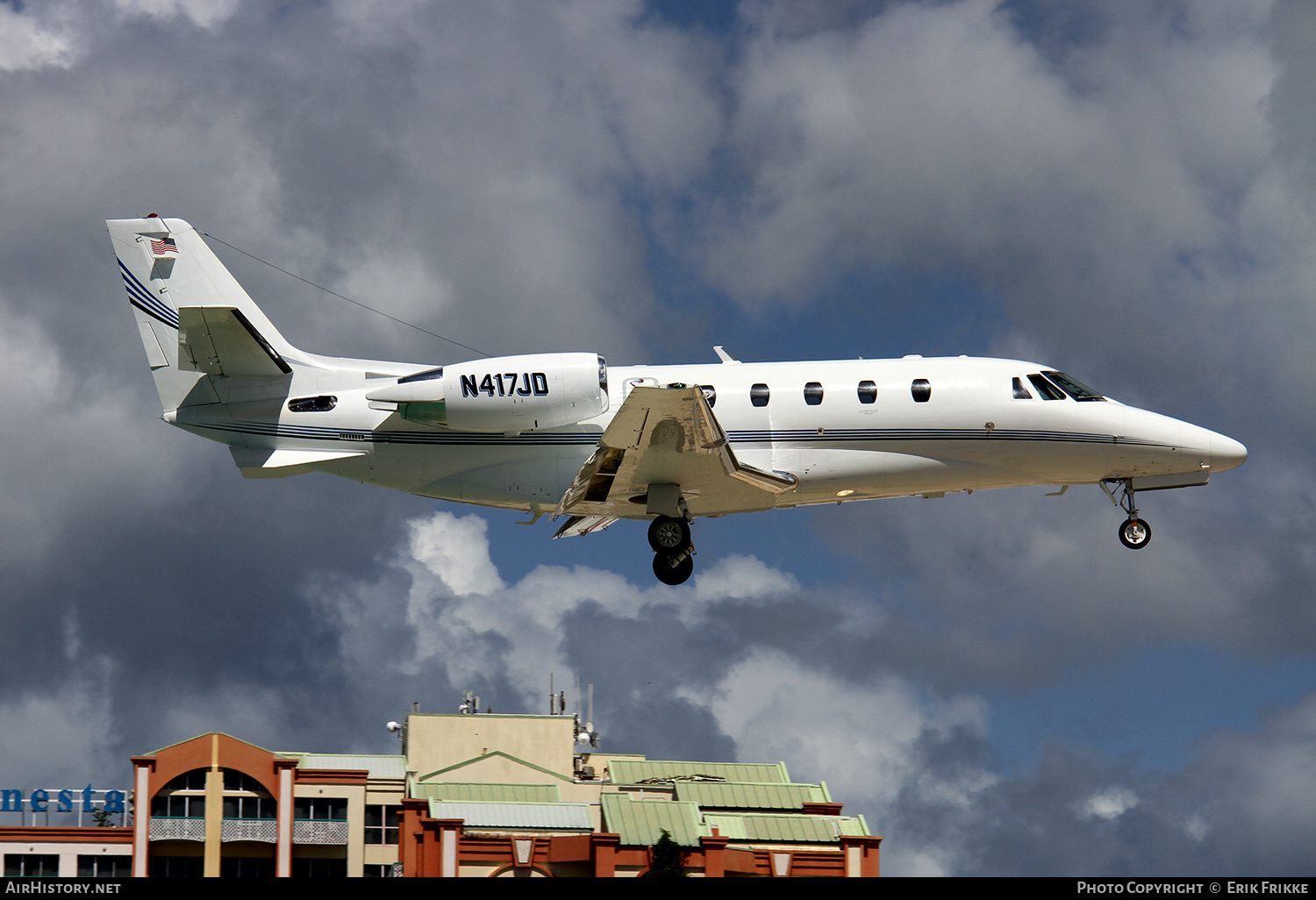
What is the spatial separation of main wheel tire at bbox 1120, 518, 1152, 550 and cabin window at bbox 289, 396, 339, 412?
14.0 metres

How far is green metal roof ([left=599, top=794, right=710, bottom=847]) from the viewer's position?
3944 centimetres

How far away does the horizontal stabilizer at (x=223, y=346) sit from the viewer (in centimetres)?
2513

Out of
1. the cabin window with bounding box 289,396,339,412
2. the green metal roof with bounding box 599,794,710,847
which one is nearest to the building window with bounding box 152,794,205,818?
the green metal roof with bounding box 599,794,710,847

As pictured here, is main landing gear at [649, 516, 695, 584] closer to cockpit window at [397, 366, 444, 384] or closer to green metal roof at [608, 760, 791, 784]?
cockpit window at [397, 366, 444, 384]

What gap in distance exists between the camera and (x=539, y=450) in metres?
25.5

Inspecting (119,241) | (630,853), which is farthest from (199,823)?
(119,241)

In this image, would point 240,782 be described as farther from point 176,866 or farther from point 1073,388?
point 1073,388

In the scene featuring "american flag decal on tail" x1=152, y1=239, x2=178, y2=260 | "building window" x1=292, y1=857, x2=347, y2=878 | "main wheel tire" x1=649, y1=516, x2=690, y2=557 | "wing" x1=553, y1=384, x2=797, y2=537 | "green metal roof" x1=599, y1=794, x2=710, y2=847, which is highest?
"american flag decal on tail" x1=152, y1=239, x2=178, y2=260

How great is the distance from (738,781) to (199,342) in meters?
28.9

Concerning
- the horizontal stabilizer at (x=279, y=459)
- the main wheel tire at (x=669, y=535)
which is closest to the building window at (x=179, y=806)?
the horizontal stabilizer at (x=279, y=459)

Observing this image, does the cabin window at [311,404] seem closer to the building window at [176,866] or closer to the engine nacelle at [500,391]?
the engine nacelle at [500,391]

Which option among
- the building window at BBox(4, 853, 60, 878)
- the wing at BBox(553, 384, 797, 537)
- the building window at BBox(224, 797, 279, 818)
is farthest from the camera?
the building window at BBox(224, 797, 279, 818)

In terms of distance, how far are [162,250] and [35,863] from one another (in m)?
22.3

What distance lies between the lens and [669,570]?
25750 millimetres
